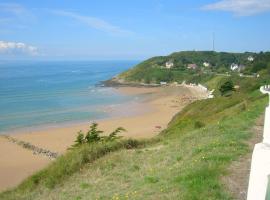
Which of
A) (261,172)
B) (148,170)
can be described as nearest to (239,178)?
(148,170)

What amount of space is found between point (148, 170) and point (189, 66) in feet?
390

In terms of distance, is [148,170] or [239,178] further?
[148,170]

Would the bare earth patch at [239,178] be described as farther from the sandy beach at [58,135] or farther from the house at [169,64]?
the house at [169,64]

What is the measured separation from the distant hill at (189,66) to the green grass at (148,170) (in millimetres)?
73331

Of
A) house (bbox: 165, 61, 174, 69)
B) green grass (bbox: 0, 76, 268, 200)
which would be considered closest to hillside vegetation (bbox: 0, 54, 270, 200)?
green grass (bbox: 0, 76, 268, 200)

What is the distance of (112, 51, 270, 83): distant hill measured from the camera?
3999 inches

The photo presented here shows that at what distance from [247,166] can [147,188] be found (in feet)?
7.37

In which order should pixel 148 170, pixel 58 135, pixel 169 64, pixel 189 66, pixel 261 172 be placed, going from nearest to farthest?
pixel 261 172 → pixel 148 170 → pixel 58 135 → pixel 189 66 → pixel 169 64

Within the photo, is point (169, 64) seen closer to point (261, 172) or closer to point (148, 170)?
point (148, 170)

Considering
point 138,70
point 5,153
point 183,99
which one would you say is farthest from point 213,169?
point 138,70

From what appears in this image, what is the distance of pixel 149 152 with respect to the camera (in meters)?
13.7

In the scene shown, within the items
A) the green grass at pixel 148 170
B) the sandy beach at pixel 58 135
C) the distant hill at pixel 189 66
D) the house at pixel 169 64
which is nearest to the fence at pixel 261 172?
the green grass at pixel 148 170

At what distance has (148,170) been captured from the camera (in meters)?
10.9

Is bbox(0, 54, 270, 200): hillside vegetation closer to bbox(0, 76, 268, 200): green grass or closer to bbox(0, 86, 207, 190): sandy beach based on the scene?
bbox(0, 76, 268, 200): green grass
